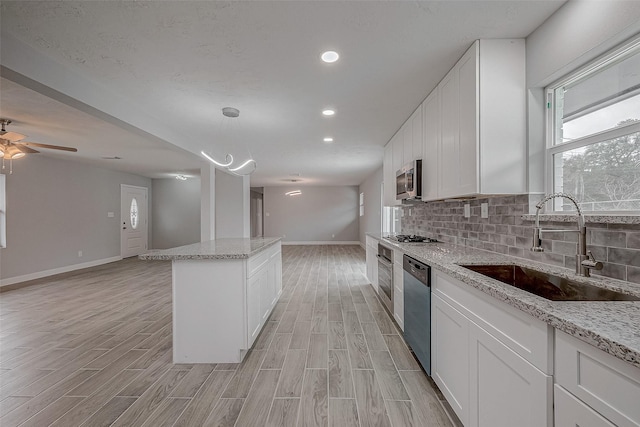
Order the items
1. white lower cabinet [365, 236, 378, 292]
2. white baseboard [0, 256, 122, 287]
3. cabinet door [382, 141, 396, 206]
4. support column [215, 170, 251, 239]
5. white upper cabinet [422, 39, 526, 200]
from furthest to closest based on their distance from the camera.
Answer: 1. support column [215, 170, 251, 239]
2. white baseboard [0, 256, 122, 287]
3. cabinet door [382, 141, 396, 206]
4. white lower cabinet [365, 236, 378, 292]
5. white upper cabinet [422, 39, 526, 200]

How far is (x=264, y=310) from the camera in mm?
2955

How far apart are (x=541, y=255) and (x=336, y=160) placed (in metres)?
4.66

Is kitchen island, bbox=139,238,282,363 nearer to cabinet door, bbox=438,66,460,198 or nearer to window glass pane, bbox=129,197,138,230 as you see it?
cabinet door, bbox=438,66,460,198

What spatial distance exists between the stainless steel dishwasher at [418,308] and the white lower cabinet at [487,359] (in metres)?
0.10

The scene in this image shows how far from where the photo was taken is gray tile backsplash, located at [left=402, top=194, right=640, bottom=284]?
1.27 meters

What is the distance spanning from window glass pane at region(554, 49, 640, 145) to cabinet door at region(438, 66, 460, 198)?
0.60 meters

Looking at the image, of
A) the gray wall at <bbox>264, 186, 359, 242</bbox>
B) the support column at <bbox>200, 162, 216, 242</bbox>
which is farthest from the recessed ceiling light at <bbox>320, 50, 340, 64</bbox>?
the gray wall at <bbox>264, 186, 359, 242</bbox>

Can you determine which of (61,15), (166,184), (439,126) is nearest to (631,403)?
(439,126)

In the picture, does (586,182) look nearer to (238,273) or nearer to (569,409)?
(569,409)

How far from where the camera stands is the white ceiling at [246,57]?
1633 mm

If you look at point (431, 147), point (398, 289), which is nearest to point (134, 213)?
point (398, 289)

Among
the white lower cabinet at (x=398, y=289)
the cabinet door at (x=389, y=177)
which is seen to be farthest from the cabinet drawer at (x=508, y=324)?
the cabinet door at (x=389, y=177)

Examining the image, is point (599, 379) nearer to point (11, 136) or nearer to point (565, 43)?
point (565, 43)

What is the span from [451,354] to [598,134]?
1.42m
